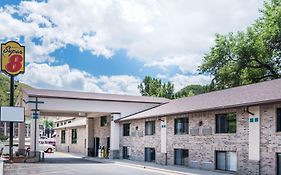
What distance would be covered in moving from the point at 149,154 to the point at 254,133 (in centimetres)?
1334

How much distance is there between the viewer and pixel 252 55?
134 ft

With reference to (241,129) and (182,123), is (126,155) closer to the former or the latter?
(182,123)

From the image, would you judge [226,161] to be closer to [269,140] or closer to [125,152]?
[269,140]

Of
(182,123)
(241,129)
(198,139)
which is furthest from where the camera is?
(182,123)

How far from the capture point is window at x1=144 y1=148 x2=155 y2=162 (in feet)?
107

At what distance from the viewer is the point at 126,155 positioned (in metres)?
37.9

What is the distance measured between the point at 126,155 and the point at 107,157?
10.5ft

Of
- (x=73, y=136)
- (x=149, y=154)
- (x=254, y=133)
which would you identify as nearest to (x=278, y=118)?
(x=254, y=133)

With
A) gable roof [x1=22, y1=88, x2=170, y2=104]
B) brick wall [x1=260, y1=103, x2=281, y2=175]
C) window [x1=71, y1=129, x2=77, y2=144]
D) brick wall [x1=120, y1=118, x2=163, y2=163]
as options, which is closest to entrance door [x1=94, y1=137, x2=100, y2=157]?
gable roof [x1=22, y1=88, x2=170, y2=104]

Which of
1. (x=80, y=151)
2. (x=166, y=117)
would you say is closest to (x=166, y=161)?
(x=166, y=117)

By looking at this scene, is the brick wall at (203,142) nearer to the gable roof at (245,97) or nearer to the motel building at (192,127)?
the motel building at (192,127)

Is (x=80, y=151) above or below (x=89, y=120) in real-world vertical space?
below

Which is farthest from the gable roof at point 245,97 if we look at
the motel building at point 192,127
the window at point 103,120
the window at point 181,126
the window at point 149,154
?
the window at point 103,120

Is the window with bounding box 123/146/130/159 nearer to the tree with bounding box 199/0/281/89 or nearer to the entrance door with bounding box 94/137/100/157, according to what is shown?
the entrance door with bounding box 94/137/100/157
